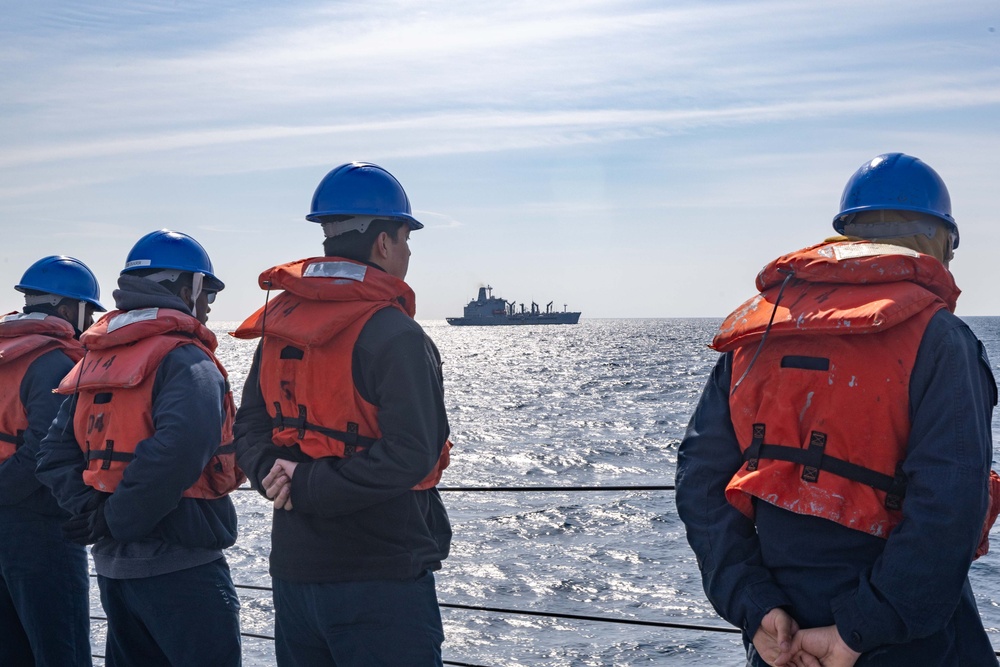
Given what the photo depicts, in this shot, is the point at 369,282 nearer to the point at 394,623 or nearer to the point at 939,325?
the point at 394,623

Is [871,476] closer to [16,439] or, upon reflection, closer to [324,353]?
[324,353]

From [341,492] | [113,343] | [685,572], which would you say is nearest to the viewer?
[341,492]

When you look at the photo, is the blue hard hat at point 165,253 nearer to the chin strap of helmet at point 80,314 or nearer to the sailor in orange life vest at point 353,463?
the sailor in orange life vest at point 353,463

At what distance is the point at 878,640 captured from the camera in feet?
6.41

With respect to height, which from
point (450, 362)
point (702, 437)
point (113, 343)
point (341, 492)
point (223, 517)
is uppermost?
point (113, 343)

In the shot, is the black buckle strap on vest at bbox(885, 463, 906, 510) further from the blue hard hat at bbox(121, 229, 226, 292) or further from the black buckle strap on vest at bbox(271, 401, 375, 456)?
the blue hard hat at bbox(121, 229, 226, 292)

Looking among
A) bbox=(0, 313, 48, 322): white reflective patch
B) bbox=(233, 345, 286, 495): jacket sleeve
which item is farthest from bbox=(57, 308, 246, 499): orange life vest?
bbox=(0, 313, 48, 322): white reflective patch

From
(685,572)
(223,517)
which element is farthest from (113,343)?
(685,572)

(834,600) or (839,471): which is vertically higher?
(839,471)

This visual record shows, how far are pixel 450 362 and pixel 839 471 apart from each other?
97.7 meters

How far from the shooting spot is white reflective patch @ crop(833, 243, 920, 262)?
2.09 metres

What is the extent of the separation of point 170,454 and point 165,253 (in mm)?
866

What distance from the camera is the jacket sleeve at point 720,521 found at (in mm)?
2154

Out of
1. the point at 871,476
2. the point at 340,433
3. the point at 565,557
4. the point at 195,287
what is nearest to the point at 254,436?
the point at 340,433
